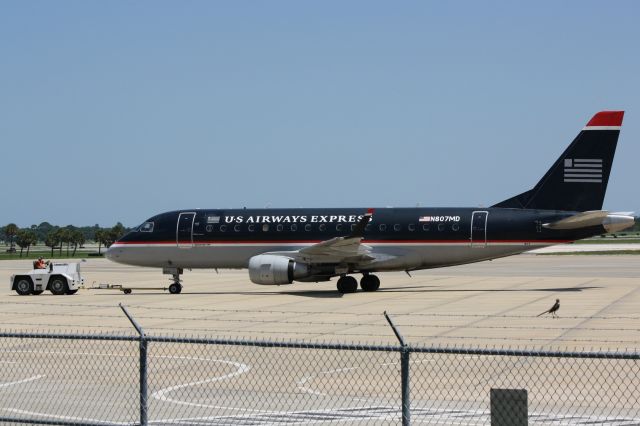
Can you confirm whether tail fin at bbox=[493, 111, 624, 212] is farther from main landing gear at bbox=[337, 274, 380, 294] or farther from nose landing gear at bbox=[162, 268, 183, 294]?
nose landing gear at bbox=[162, 268, 183, 294]

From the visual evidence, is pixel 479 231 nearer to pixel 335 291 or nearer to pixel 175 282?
pixel 335 291

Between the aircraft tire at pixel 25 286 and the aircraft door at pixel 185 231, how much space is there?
604 cm

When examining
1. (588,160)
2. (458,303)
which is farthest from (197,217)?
(588,160)

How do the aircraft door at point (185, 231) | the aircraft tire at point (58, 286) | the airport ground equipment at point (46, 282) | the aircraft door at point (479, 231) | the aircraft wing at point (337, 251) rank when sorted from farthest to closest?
the aircraft door at point (185, 231), the aircraft tire at point (58, 286), the airport ground equipment at point (46, 282), the aircraft door at point (479, 231), the aircraft wing at point (337, 251)

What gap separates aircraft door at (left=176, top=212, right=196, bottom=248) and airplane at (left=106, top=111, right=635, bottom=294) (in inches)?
1.6

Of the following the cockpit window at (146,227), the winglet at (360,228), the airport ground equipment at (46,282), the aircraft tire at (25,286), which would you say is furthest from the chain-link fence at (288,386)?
the cockpit window at (146,227)

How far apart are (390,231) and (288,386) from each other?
22.3 metres

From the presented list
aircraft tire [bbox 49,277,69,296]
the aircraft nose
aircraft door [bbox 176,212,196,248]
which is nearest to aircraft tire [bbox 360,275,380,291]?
aircraft door [bbox 176,212,196,248]

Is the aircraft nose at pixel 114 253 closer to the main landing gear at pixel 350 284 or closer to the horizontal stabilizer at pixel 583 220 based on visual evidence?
the main landing gear at pixel 350 284

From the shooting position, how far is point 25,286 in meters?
37.2

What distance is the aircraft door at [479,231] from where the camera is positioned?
35000 mm

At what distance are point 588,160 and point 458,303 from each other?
890 cm

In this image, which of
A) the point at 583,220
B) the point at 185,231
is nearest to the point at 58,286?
the point at 185,231

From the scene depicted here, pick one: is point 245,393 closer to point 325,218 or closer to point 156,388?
point 156,388
